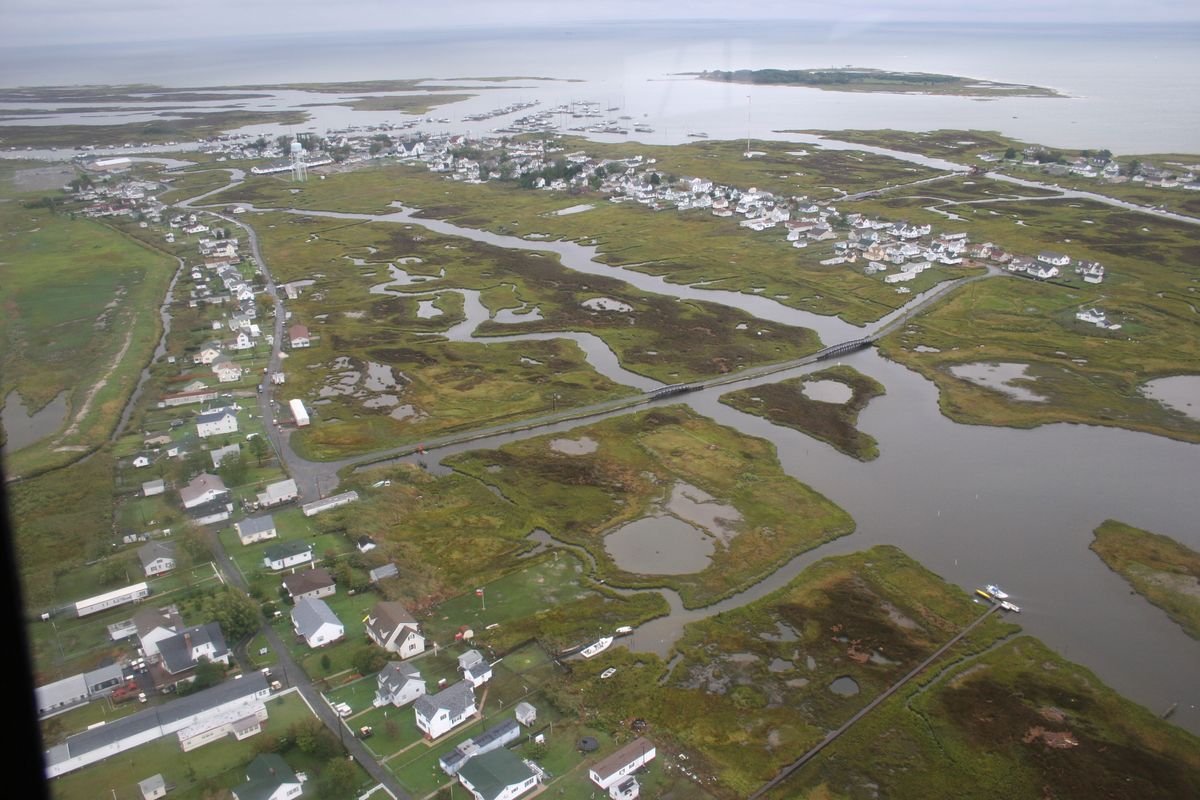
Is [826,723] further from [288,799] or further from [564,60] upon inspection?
[564,60]

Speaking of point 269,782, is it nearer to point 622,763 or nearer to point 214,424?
point 622,763

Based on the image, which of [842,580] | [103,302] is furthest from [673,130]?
[842,580]

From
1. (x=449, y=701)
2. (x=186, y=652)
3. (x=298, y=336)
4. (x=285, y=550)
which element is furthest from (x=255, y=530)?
(x=298, y=336)

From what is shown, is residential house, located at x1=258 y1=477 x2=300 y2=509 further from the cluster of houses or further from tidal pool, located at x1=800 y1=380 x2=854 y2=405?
the cluster of houses

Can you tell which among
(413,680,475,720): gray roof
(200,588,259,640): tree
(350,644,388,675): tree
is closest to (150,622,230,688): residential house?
(200,588,259,640): tree

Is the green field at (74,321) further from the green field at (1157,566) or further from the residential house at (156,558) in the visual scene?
the green field at (1157,566)

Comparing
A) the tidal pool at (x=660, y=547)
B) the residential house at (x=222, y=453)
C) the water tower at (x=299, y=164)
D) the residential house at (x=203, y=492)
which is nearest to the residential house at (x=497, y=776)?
the tidal pool at (x=660, y=547)

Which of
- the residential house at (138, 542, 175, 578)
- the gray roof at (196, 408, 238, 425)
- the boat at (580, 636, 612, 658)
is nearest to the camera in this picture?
the boat at (580, 636, 612, 658)

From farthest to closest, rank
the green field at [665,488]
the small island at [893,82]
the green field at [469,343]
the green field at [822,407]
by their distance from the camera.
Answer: the small island at [893,82] → the green field at [469,343] → the green field at [822,407] → the green field at [665,488]
